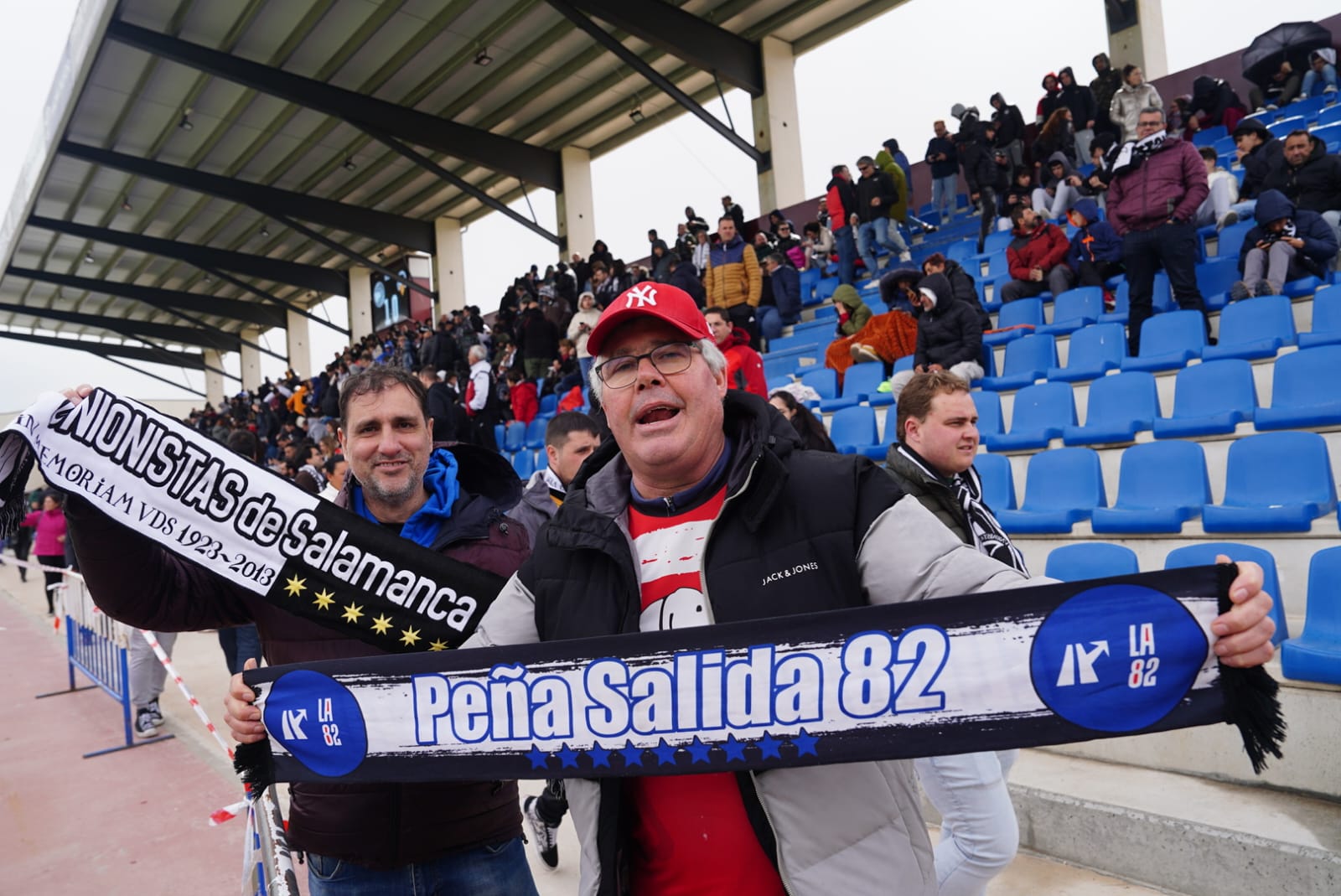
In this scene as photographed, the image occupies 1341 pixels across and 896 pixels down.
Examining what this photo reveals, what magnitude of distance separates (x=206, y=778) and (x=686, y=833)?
4.67 m

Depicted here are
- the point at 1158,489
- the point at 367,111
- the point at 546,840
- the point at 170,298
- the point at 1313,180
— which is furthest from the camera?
the point at 170,298

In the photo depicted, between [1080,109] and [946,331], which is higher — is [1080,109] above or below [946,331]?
above

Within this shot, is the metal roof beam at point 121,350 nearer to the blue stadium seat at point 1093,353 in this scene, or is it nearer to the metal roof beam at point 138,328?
the metal roof beam at point 138,328

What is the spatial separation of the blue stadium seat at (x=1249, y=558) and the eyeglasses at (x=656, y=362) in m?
2.29

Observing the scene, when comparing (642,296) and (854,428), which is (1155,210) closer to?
(854,428)

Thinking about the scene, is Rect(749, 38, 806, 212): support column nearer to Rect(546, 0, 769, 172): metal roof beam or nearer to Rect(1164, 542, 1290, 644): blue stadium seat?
Rect(546, 0, 769, 172): metal roof beam

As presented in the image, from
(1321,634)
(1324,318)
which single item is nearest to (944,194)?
(1324,318)

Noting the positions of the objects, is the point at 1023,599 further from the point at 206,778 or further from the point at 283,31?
the point at 283,31

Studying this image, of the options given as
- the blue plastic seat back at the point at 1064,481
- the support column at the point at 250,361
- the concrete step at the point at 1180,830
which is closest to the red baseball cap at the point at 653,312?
the concrete step at the point at 1180,830

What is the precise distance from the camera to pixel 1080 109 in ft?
33.3

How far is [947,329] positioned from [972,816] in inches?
200

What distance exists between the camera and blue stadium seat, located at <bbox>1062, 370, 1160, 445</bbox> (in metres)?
5.18

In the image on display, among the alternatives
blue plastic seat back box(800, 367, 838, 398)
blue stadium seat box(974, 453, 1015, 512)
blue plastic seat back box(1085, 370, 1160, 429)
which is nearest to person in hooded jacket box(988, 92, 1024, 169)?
blue plastic seat back box(800, 367, 838, 398)

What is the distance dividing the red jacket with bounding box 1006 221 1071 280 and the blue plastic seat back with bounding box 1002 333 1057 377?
1.27 meters
